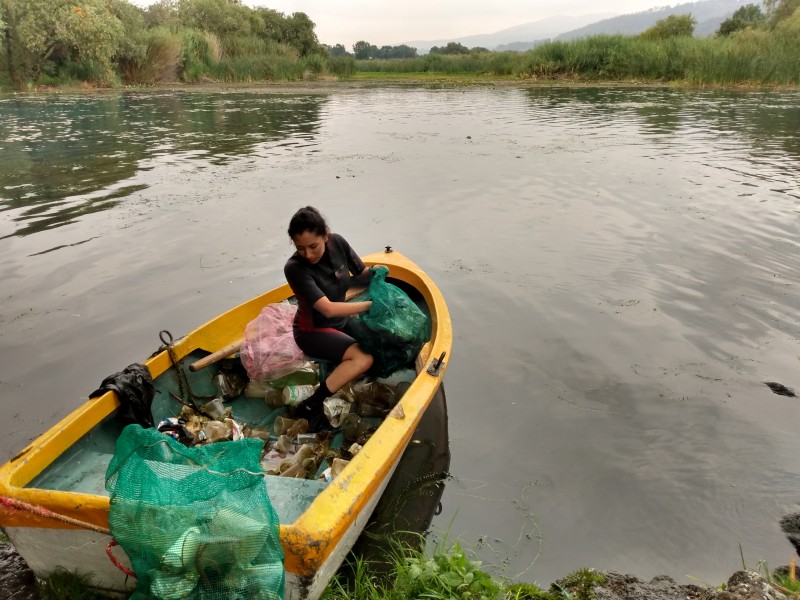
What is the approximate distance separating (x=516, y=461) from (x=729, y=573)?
4.66 feet

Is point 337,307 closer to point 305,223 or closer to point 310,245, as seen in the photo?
point 310,245

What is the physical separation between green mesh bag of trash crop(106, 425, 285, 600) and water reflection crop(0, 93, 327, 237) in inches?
309

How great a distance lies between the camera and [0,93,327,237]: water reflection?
1035 cm

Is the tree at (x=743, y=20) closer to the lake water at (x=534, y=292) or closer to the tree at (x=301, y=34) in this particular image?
the tree at (x=301, y=34)

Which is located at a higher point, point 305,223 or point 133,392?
point 305,223

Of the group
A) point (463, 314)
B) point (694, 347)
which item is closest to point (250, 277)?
point (463, 314)

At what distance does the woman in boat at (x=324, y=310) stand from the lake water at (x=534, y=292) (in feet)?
3.50

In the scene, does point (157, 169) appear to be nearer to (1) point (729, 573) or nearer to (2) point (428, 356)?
(2) point (428, 356)

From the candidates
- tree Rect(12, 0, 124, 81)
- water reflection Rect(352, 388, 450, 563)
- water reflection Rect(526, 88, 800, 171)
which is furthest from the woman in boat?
tree Rect(12, 0, 124, 81)

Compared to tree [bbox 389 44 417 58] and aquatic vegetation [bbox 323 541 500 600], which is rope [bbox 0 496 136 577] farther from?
tree [bbox 389 44 417 58]

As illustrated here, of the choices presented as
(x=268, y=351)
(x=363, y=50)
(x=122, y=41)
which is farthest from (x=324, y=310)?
(x=363, y=50)

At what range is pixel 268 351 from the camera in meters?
4.37

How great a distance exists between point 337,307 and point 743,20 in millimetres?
66142

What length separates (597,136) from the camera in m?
15.9
